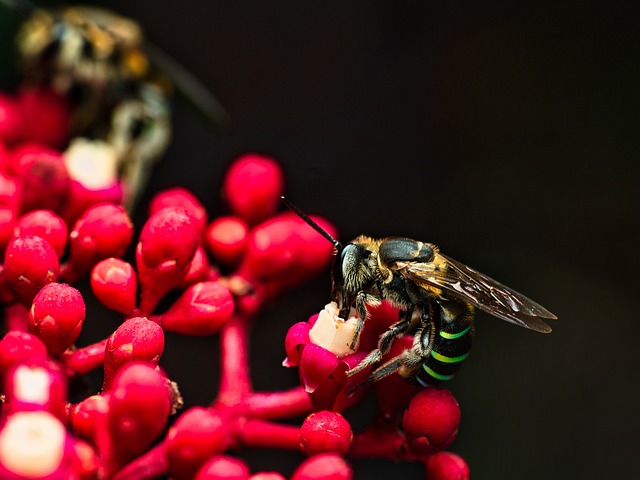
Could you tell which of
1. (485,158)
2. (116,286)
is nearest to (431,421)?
(116,286)

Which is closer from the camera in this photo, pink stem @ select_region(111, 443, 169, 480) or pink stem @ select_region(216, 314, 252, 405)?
pink stem @ select_region(111, 443, 169, 480)

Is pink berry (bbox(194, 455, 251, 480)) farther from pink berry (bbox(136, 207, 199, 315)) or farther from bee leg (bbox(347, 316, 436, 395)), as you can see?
pink berry (bbox(136, 207, 199, 315))

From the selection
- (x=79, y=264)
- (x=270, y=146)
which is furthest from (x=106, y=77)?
(x=270, y=146)

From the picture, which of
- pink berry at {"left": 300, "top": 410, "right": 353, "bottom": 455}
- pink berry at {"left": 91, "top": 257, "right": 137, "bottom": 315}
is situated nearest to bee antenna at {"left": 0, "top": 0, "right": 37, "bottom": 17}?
pink berry at {"left": 91, "top": 257, "right": 137, "bottom": 315}

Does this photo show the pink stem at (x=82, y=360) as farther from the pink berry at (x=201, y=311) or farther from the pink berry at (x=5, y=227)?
the pink berry at (x=5, y=227)

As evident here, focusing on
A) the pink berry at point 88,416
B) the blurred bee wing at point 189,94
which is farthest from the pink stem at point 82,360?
the blurred bee wing at point 189,94

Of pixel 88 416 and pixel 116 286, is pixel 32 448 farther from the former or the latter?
pixel 116 286

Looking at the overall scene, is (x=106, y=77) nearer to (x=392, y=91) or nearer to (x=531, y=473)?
(x=392, y=91)
